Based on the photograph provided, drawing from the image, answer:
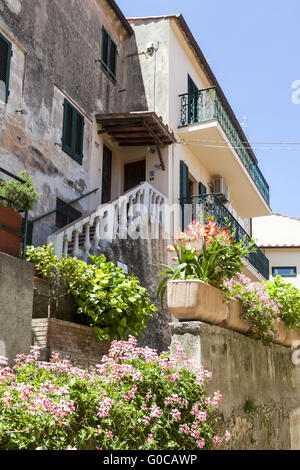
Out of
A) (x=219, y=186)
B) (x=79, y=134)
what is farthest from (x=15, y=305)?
(x=219, y=186)

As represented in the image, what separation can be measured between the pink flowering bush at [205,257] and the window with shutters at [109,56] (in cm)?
931

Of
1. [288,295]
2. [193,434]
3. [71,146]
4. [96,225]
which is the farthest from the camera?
[71,146]

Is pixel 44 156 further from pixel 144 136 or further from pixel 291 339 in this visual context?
pixel 291 339

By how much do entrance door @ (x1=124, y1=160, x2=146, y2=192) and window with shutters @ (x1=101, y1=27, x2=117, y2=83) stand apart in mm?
2312

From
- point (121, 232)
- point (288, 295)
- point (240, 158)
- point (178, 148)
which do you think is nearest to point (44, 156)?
point (121, 232)

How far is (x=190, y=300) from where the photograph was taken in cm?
540

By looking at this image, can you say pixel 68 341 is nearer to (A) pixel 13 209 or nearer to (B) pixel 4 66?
(A) pixel 13 209

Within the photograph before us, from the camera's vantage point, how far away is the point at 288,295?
7535mm

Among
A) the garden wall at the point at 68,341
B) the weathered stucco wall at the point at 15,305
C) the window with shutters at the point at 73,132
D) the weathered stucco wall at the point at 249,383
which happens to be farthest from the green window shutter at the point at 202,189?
the weathered stucco wall at the point at 15,305

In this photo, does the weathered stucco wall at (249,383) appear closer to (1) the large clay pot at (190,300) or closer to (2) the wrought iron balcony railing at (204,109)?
(1) the large clay pot at (190,300)

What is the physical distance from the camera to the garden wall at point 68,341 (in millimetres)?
6770

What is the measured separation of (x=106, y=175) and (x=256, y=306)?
9153 mm

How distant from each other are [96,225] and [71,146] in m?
2.78

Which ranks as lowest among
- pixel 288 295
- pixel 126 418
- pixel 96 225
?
pixel 126 418
